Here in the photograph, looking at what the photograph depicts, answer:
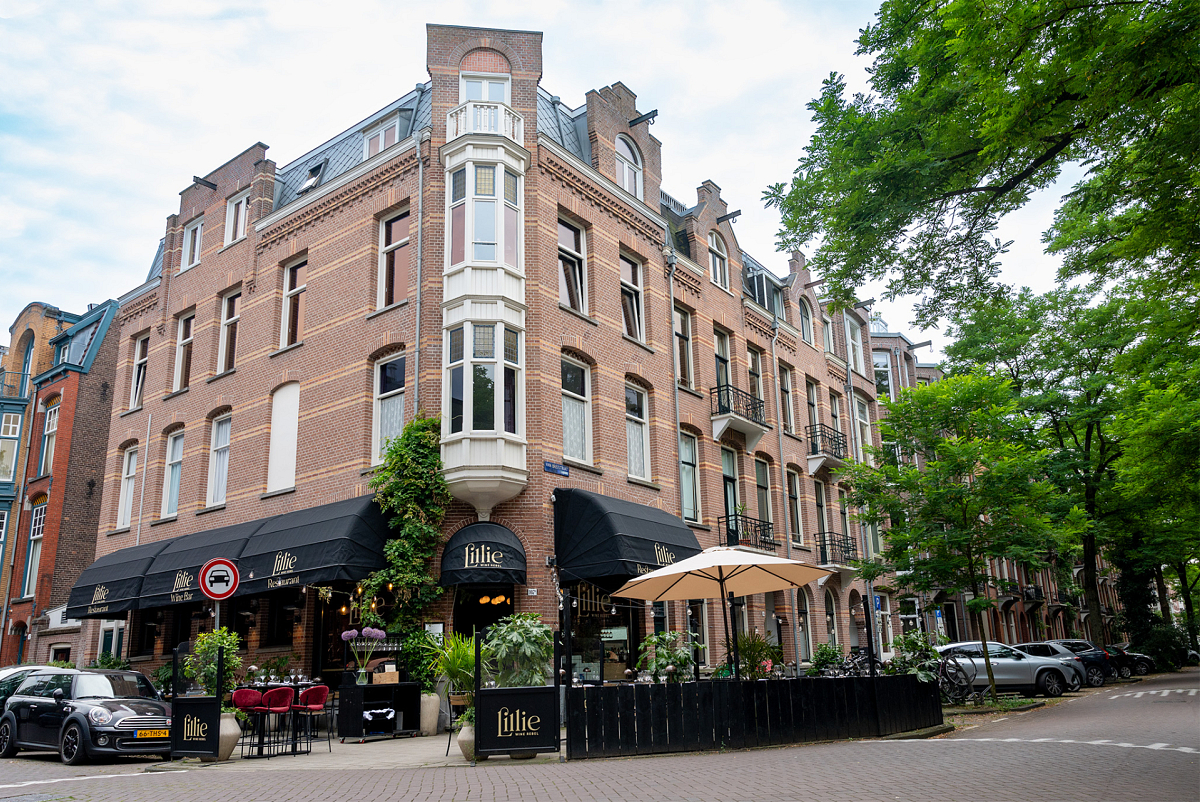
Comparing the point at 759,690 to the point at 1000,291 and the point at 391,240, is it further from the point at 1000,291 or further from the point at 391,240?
the point at 391,240

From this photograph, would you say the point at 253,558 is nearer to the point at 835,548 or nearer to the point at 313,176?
the point at 313,176

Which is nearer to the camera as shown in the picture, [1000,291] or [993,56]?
[993,56]

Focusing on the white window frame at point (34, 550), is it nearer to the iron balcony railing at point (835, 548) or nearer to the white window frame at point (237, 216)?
the white window frame at point (237, 216)

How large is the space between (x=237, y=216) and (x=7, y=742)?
1516 cm

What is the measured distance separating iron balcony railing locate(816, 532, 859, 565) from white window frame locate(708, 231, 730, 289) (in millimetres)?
9146

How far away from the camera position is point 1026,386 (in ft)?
106

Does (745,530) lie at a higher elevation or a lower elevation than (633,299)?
lower

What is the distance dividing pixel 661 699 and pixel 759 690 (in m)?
1.54

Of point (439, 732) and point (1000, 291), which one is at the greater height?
point (1000, 291)

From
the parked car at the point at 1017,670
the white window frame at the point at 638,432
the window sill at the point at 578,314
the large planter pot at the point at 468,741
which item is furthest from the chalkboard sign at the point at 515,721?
the parked car at the point at 1017,670

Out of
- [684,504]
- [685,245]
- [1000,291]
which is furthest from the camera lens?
[685,245]

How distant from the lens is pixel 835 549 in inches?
1145

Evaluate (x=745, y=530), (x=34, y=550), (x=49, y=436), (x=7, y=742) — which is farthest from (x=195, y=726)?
(x=49, y=436)

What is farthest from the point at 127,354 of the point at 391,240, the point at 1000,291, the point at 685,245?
the point at 1000,291
